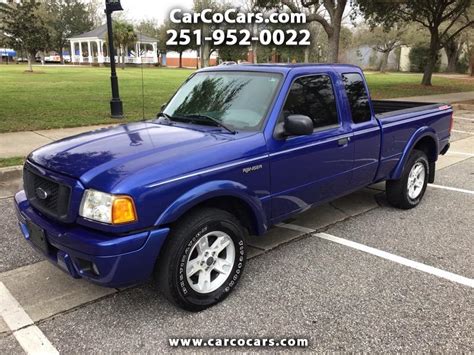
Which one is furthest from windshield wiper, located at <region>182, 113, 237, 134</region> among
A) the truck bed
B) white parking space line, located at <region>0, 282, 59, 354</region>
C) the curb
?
the curb

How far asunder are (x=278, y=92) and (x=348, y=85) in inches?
46.2

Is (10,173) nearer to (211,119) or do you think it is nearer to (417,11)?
(211,119)

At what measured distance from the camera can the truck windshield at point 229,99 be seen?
12.9 ft

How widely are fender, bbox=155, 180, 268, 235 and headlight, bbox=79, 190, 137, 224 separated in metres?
0.21

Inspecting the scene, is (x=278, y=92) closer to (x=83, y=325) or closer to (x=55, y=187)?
(x=55, y=187)

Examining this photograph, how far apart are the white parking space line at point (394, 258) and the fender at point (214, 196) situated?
1234mm

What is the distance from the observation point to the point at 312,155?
4160mm

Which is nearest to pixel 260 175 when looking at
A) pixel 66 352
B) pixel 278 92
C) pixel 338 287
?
pixel 278 92

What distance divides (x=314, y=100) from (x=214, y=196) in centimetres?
160

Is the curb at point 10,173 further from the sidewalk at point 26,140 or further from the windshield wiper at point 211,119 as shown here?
the windshield wiper at point 211,119

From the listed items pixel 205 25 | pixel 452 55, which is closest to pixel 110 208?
pixel 205 25

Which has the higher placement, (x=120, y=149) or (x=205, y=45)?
(x=205, y=45)

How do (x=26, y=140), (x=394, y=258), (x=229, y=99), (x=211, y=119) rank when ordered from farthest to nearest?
(x=26, y=140) → (x=394, y=258) → (x=229, y=99) → (x=211, y=119)

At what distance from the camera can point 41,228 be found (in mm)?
3236
